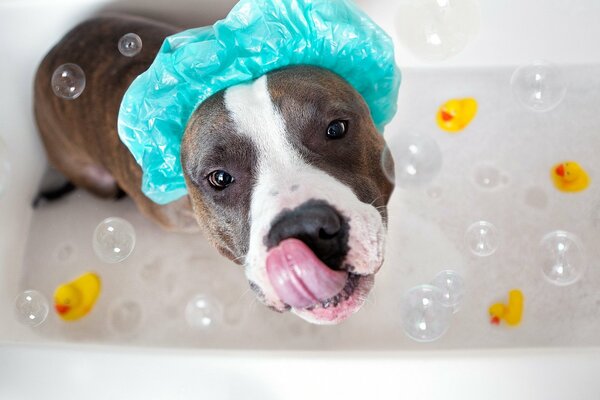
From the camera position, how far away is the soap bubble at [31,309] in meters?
2.64

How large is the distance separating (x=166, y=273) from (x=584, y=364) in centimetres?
188

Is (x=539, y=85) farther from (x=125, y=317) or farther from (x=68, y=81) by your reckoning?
(x=125, y=317)

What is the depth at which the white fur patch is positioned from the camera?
174cm

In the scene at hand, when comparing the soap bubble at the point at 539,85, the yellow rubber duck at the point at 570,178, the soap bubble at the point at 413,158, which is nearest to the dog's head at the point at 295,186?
the soap bubble at the point at 413,158

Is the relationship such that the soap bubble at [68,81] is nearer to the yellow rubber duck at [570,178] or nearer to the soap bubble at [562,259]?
the soap bubble at [562,259]

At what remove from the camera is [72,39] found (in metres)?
2.77

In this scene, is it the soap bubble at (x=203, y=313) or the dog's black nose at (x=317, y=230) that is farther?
the soap bubble at (x=203, y=313)

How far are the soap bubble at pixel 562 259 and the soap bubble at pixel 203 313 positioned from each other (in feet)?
4.70

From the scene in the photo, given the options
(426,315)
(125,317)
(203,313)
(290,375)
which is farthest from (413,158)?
(125,317)

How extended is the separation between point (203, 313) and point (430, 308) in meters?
1.02

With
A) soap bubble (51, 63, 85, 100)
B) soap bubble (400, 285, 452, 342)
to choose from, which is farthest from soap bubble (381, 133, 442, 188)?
soap bubble (51, 63, 85, 100)

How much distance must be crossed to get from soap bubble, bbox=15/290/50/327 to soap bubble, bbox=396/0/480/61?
1906 millimetres

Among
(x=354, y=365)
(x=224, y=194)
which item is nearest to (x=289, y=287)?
(x=224, y=194)

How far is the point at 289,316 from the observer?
2891 millimetres
